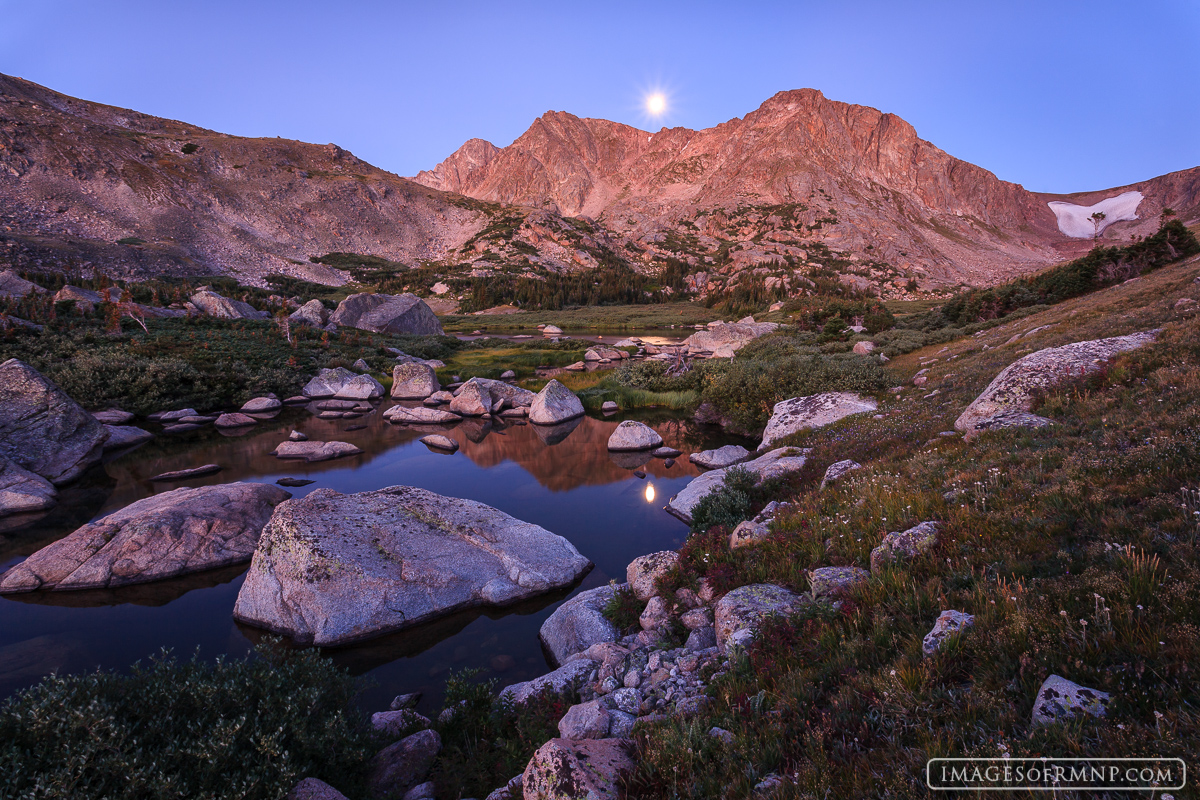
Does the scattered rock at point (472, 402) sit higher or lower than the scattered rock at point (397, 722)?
higher

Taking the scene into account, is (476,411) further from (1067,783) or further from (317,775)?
(1067,783)

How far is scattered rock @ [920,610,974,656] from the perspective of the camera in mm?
4652

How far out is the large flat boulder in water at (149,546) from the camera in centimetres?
1239

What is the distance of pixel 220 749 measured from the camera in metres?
4.84

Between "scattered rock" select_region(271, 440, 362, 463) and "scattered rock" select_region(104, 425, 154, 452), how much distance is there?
24.2 ft

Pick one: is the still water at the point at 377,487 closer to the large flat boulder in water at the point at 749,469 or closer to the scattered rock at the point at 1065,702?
the large flat boulder in water at the point at 749,469

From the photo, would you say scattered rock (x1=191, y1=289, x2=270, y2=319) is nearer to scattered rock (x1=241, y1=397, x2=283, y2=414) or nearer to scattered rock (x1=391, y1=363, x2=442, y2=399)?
scattered rock (x1=241, y1=397, x2=283, y2=414)

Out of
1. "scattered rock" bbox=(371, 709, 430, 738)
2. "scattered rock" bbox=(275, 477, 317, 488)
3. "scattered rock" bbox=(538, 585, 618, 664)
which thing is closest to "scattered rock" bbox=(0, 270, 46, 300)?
"scattered rock" bbox=(275, 477, 317, 488)

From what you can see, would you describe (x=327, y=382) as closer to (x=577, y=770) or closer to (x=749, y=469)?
(x=749, y=469)

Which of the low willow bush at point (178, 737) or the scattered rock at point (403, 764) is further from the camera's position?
the scattered rock at point (403, 764)

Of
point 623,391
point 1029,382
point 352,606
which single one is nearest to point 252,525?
point 352,606

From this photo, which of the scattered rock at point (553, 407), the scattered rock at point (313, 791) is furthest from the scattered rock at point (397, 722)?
the scattered rock at point (553, 407)

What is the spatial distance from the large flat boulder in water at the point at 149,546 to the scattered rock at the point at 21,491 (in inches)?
254

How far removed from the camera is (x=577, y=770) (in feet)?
15.3
